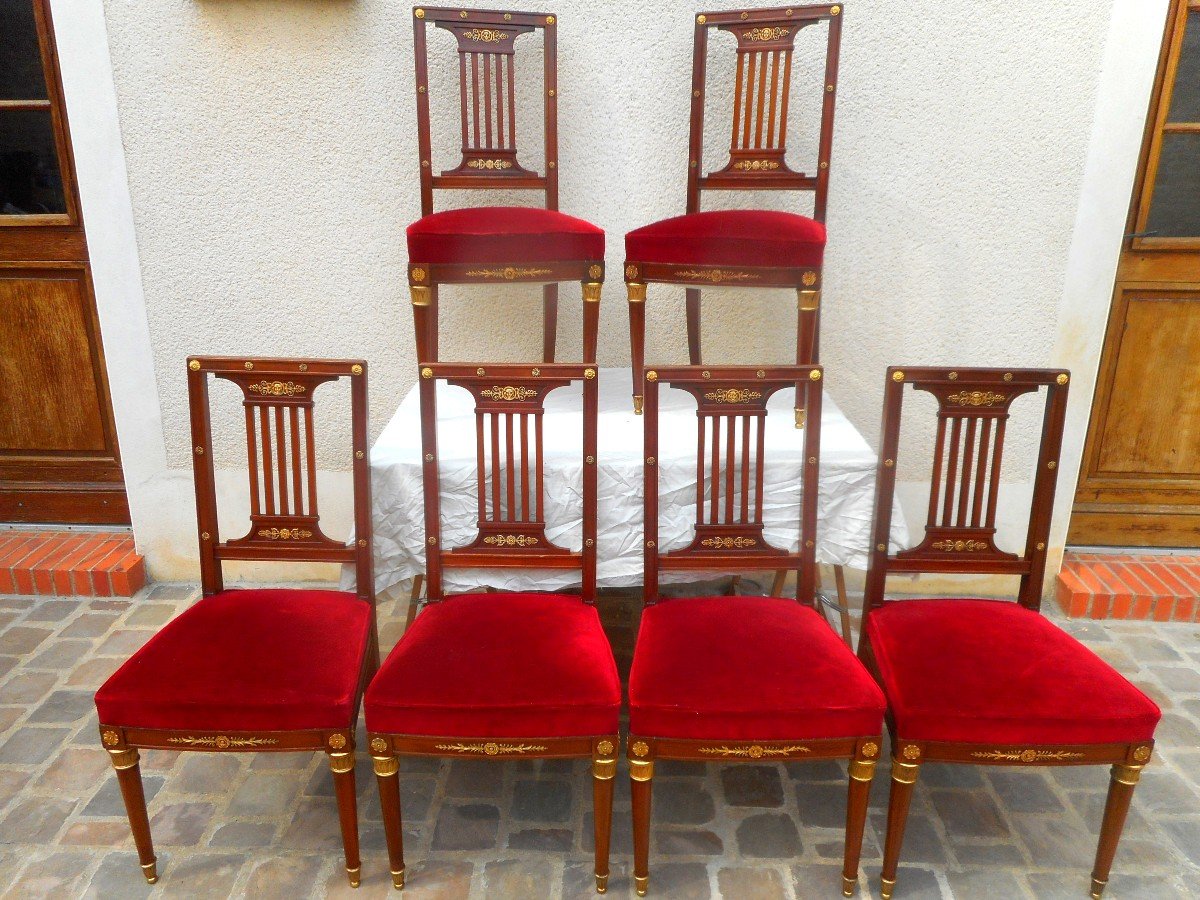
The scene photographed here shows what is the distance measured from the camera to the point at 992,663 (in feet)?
5.66

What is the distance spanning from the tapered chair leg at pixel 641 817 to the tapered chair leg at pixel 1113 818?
3.06ft

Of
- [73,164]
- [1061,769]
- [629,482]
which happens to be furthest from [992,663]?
[73,164]

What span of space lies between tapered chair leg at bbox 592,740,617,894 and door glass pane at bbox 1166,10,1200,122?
2.70 meters

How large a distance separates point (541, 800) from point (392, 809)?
0.44 metres

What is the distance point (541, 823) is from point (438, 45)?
2256mm

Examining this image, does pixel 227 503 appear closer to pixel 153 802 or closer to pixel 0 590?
pixel 0 590

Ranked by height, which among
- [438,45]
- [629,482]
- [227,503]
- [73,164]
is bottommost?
[227,503]

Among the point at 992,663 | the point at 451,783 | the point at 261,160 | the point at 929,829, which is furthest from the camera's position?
the point at 261,160

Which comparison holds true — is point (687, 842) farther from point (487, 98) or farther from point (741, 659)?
point (487, 98)

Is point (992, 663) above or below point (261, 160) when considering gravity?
below

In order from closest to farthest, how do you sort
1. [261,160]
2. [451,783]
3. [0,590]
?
[451,783] < [261,160] < [0,590]

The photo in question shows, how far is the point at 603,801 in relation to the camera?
1690 mm

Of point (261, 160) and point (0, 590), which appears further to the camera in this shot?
point (0, 590)

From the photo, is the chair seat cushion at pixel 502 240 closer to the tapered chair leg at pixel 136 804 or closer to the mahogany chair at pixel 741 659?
the mahogany chair at pixel 741 659
